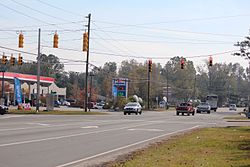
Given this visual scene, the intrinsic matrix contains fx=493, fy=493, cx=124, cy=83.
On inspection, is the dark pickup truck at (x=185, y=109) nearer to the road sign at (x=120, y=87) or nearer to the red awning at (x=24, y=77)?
the road sign at (x=120, y=87)

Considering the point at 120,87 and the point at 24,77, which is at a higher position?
the point at 24,77

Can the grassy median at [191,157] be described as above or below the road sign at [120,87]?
below

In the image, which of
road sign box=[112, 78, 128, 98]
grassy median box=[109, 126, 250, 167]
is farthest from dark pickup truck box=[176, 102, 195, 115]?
grassy median box=[109, 126, 250, 167]

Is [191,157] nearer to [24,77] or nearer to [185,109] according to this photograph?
[185,109]

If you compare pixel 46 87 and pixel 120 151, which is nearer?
pixel 120 151

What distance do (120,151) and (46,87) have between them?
4858 inches

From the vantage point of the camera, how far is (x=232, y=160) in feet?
46.8

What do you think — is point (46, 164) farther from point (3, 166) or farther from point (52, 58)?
point (52, 58)

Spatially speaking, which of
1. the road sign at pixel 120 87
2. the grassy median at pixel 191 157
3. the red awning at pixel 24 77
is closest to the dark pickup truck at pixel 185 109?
the road sign at pixel 120 87

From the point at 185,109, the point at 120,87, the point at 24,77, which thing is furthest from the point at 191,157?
the point at 24,77

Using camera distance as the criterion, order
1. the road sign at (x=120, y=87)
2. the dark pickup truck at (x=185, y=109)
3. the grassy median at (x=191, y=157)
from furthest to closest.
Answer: the road sign at (x=120, y=87), the dark pickup truck at (x=185, y=109), the grassy median at (x=191, y=157)

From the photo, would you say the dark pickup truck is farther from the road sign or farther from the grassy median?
the grassy median

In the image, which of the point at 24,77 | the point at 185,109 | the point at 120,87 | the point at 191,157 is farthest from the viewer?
the point at 24,77

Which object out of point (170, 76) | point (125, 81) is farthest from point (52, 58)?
point (125, 81)
